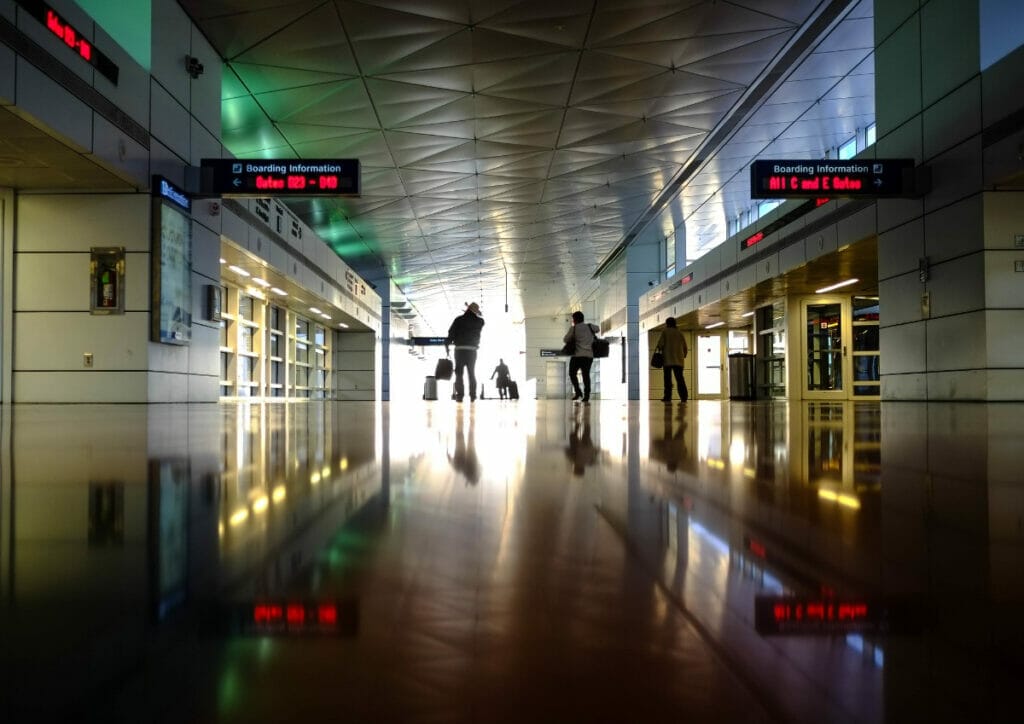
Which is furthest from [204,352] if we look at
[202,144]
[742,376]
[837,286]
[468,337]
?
[742,376]

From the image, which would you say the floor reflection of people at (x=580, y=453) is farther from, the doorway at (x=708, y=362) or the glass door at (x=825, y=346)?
the doorway at (x=708, y=362)

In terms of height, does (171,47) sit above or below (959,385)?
above

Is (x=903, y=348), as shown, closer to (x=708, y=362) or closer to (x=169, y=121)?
(x=169, y=121)

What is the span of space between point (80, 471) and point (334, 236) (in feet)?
88.8

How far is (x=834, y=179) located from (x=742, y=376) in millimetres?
12104

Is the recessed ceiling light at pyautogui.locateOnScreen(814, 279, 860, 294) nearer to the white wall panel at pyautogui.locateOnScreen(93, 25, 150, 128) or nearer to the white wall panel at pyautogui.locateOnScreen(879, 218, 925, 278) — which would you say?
the white wall panel at pyautogui.locateOnScreen(879, 218, 925, 278)

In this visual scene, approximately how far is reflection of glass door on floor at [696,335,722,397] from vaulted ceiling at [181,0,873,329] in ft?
23.5

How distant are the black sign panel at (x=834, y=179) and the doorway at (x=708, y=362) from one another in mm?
19480

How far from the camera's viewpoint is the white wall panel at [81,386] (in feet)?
37.2

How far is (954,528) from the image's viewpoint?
101 centimetres

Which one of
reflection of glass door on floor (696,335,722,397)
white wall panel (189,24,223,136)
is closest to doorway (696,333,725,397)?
reflection of glass door on floor (696,335,722,397)

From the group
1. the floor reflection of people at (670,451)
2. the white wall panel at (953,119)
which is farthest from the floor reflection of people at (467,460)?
the white wall panel at (953,119)

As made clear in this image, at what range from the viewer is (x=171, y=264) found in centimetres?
1185

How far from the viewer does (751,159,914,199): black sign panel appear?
12.6 meters
